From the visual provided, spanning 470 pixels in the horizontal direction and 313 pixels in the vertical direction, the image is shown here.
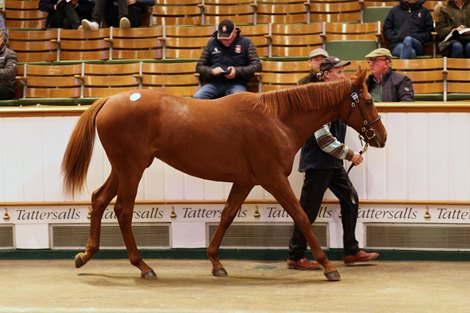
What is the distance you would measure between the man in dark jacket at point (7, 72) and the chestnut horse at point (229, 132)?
348 centimetres

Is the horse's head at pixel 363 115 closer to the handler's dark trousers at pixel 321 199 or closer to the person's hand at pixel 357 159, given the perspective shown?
the person's hand at pixel 357 159

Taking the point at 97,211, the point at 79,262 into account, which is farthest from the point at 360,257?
the point at 79,262

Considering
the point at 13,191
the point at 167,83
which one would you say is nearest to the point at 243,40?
the point at 167,83

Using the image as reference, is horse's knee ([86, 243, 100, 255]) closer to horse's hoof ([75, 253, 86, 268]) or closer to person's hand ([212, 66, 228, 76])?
horse's hoof ([75, 253, 86, 268])

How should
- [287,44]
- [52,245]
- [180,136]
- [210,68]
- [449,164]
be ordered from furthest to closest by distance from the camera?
1. [287,44]
2. [210,68]
3. [52,245]
4. [449,164]
5. [180,136]

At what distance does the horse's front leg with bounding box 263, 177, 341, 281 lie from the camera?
7.88 metres

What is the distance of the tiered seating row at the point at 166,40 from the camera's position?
12.4m

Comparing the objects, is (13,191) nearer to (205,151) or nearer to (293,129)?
(205,151)

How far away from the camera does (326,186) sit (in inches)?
334

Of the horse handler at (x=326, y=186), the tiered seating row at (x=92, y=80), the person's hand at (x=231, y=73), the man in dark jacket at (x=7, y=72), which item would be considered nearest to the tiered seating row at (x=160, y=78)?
the tiered seating row at (x=92, y=80)

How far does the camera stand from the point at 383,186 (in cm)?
881

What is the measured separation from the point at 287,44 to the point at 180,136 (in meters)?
4.71

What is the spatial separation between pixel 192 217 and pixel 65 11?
5.74m

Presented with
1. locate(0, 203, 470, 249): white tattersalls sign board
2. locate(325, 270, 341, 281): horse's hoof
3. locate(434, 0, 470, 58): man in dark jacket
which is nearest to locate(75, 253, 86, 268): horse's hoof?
locate(0, 203, 470, 249): white tattersalls sign board
